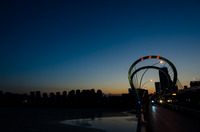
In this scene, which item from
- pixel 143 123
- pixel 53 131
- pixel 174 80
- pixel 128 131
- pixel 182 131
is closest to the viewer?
pixel 143 123

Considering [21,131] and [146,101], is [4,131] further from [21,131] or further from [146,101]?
[146,101]

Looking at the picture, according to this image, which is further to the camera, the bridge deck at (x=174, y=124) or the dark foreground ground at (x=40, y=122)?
the dark foreground ground at (x=40, y=122)

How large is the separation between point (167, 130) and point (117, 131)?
1207 inches

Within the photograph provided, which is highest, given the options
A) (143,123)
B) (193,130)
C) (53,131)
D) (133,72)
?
(133,72)

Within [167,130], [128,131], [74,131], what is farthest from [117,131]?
[167,130]

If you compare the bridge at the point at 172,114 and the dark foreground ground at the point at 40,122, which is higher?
the bridge at the point at 172,114

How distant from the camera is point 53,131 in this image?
133 feet

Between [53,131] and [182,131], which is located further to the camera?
[53,131]

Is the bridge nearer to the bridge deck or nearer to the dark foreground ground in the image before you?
the bridge deck

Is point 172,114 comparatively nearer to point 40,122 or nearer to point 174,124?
point 174,124

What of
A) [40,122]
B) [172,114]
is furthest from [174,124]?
[40,122]

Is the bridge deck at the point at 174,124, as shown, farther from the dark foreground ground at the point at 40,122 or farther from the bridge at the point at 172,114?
the dark foreground ground at the point at 40,122

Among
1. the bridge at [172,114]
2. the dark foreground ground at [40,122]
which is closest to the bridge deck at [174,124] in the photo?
the bridge at [172,114]

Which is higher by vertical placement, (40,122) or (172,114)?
(172,114)
